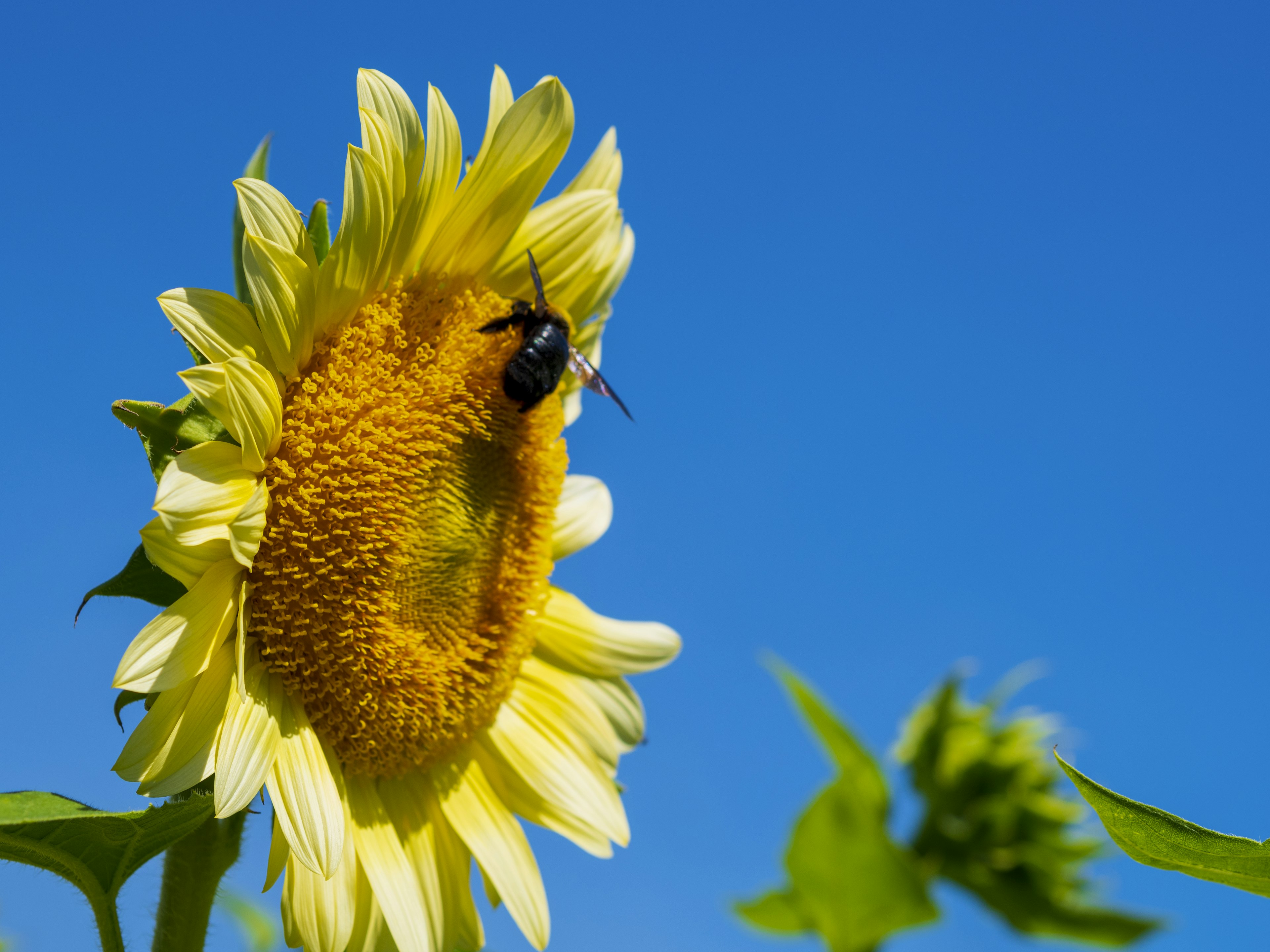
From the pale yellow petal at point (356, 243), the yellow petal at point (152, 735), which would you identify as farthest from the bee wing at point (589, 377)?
A: the yellow petal at point (152, 735)

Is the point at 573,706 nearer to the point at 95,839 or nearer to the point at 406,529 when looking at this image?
the point at 406,529

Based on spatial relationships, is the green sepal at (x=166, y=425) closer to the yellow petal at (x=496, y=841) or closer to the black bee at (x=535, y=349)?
the black bee at (x=535, y=349)

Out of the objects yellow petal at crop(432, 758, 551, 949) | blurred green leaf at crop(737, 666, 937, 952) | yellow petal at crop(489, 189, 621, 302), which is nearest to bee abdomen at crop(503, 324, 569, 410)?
yellow petal at crop(489, 189, 621, 302)

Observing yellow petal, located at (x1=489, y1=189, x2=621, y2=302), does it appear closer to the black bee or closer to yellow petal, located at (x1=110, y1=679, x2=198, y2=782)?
the black bee

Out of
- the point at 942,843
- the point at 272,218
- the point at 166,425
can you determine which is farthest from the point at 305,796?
the point at 942,843

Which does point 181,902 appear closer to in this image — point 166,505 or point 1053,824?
point 166,505
